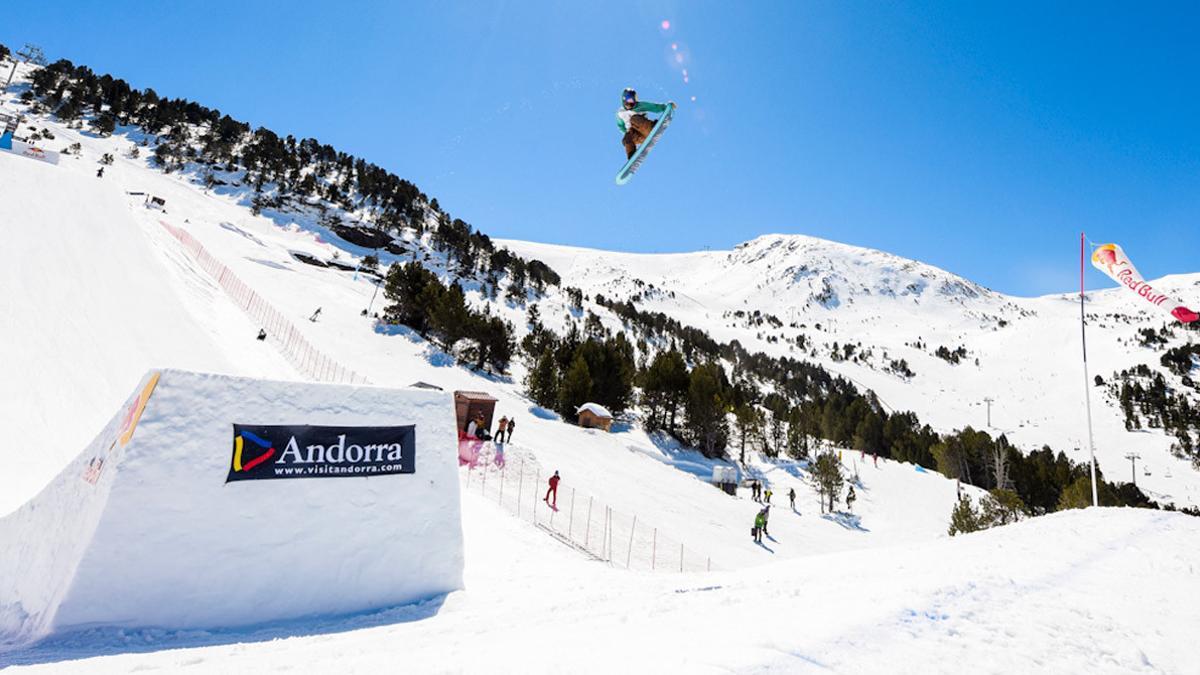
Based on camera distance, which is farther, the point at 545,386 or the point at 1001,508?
the point at 545,386

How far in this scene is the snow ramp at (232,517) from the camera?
6.64 m

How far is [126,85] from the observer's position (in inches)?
4496

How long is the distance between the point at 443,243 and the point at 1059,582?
9910 cm

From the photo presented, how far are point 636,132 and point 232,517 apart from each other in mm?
11721

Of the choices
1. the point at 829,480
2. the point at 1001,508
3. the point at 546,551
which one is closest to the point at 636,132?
the point at 546,551

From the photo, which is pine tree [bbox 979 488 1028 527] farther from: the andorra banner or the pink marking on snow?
the andorra banner

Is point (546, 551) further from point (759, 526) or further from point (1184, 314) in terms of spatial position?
point (1184, 314)

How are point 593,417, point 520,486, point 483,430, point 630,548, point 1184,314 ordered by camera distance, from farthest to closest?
point 593,417 < point 483,430 < point 520,486 < point 630,548 < point 1184,314

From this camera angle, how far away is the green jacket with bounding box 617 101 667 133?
1261 centimetres

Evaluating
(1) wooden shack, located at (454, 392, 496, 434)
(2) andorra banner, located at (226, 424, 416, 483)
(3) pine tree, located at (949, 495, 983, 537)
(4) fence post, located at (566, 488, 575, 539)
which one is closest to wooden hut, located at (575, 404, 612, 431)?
(1) wooden shack, located at (454, 392, 496, 434)

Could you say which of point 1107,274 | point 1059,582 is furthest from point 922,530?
point 1059,582

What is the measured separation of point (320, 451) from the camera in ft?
28.1

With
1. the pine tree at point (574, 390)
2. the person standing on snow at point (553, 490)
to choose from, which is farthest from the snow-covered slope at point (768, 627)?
the pine tree at point (574, 390)

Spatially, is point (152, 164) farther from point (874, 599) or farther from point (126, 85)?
point (874, 599)
